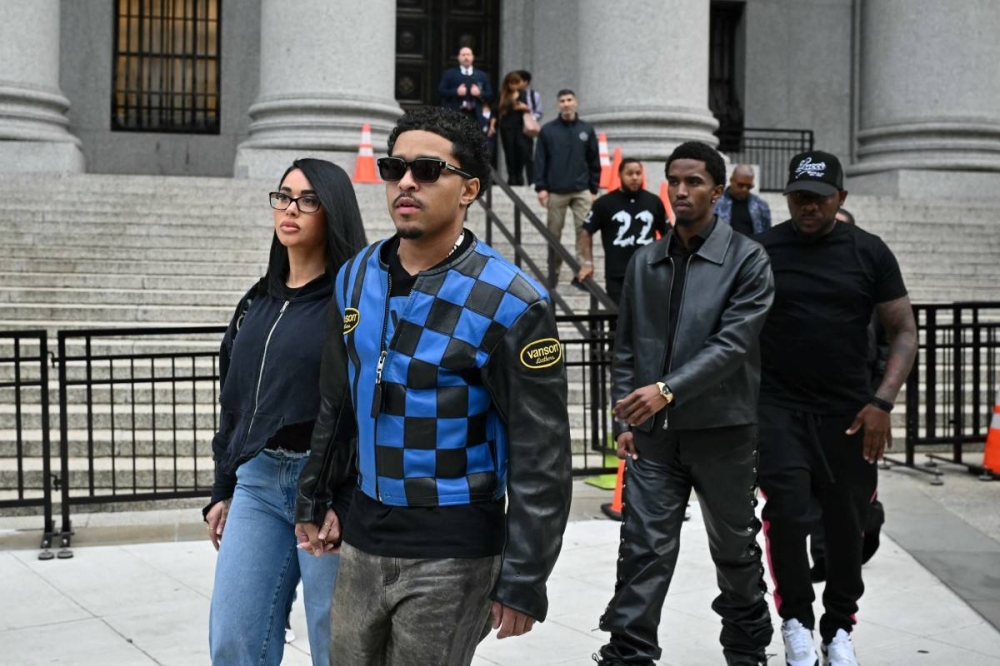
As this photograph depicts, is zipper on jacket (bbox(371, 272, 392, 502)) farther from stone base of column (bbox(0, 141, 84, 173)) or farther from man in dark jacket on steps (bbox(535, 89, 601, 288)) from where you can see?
stone base of column (bbox(0, 141, 84, 173))

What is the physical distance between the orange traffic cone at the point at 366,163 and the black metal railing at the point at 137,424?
5.51 metres

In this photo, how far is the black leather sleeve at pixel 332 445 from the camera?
3459mm

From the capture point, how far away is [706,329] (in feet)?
16.2

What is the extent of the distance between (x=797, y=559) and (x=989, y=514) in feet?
13.2

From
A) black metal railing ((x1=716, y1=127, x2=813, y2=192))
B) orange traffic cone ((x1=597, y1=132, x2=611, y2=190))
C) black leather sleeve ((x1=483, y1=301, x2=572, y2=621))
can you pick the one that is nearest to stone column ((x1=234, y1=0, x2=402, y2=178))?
orange traffic cone ((x1=597, y1=132, x2=611, y2=190))

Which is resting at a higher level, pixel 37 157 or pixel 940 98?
pixel 940 98

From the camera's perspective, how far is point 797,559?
528 centimetres

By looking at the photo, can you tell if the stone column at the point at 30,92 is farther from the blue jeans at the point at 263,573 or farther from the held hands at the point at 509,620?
the held hands at the point at 509,620

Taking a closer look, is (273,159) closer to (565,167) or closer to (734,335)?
(565,167)

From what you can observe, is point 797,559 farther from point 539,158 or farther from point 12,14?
point 12,14

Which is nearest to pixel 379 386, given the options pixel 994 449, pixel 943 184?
pixel 994 449

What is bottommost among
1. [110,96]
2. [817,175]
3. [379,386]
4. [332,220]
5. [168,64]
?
[379,386]

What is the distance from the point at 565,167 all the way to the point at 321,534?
1092cm

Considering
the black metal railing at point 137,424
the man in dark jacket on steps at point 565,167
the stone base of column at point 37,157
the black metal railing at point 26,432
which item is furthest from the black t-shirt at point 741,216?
the stone base of column at point 37,157
